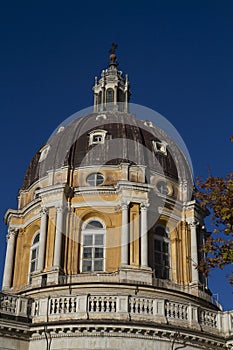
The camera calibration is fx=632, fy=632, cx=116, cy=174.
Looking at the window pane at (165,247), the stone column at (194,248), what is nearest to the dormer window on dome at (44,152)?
the window pane at (165,247)

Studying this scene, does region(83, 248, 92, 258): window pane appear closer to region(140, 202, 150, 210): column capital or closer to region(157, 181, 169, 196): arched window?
region(140, 202, 150, 210): column capital

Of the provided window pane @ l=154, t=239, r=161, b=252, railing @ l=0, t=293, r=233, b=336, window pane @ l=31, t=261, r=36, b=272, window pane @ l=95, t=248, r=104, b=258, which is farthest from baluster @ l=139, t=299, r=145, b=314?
window pane @ l=31, t=261, r=36, b=272

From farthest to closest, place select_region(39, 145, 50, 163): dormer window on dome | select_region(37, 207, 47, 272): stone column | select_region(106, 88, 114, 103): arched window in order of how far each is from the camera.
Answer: select_region(106, 88, 114, 103): arched window < select_region(39, 145, 50, 163): dormer window on dome < select_region(37, 207, 47, 272): stone column

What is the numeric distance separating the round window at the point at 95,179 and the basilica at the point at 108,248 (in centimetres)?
5

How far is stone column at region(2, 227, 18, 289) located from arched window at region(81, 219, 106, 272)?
14.9 ft

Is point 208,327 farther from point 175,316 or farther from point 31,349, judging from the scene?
point 31,349

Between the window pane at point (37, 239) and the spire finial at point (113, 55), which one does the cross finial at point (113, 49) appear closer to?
the spire finial at point (113, 55)

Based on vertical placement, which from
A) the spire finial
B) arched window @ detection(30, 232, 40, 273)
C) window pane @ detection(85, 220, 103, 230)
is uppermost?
the spire finial

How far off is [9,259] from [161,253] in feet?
27.4

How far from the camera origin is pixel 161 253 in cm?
3347

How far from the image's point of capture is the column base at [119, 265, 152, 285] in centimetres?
3030

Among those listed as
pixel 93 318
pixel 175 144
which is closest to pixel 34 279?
pixel 93 318

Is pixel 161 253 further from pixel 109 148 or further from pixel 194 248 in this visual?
pixel 109 148

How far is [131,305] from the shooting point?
25156 mm
